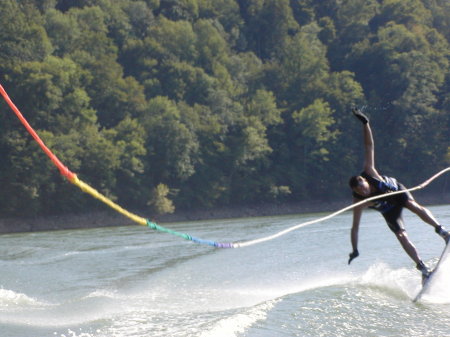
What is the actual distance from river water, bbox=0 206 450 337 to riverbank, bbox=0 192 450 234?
26.1 metres

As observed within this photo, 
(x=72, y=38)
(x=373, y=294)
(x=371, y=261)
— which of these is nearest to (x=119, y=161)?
(x=72, y=38)

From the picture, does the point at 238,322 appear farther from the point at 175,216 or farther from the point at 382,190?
the point at 175,216

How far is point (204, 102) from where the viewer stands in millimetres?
62781

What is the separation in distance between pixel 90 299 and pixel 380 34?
63.5 meters

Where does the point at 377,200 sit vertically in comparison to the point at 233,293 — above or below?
above

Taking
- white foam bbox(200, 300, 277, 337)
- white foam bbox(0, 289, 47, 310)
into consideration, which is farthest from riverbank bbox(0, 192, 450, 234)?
white foam bbox(200, 300, 277, 337)

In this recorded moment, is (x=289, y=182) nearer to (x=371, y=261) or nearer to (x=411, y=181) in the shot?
(x=411, y=181)

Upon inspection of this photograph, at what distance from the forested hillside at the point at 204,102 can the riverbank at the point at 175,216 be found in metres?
0.59

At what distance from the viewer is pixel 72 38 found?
61.5 metres

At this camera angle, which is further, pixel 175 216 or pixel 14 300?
pixel 175 216

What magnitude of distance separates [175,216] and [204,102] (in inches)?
501

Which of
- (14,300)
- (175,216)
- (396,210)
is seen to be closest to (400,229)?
(396,210)

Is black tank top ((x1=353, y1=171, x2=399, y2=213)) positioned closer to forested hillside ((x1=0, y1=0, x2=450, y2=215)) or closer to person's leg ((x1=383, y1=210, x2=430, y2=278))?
person's leg ((x1=383, y1=210, x2=430, y2=278))

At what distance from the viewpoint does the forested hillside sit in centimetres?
5034
